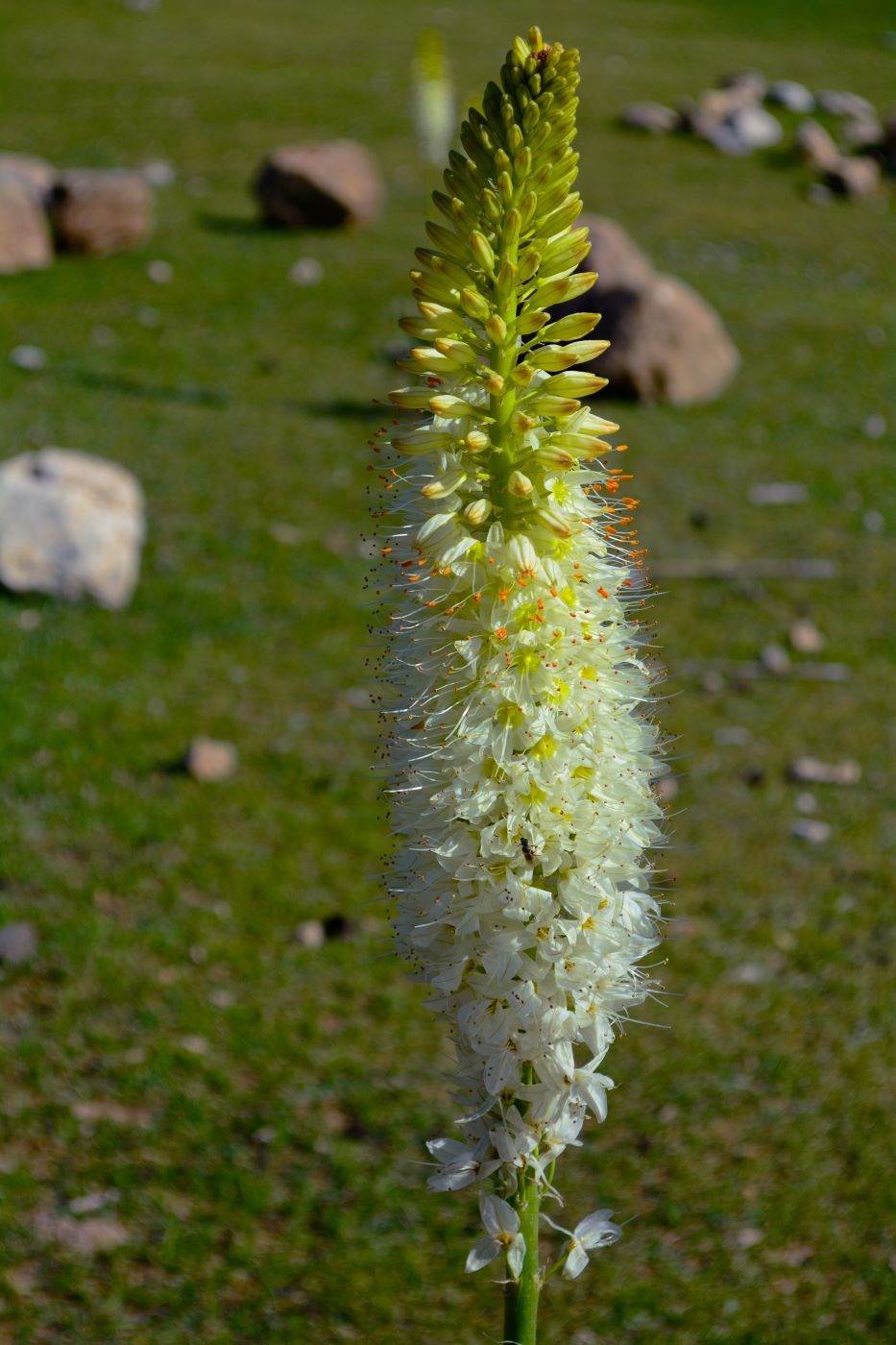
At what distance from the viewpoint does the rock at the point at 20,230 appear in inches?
709

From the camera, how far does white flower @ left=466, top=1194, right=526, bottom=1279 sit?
3348 mm

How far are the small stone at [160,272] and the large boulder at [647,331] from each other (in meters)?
5.89

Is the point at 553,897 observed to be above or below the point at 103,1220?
above

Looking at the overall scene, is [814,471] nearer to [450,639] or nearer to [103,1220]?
[103,1220]

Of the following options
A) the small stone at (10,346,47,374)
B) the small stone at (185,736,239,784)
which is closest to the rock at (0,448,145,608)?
the small stone at (185,736,239,784)

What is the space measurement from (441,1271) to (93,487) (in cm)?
652

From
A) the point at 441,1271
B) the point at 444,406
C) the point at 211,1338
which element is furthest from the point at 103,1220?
the point at 444,406

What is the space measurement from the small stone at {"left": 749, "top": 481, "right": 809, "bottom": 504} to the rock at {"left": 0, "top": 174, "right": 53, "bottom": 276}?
10338mm

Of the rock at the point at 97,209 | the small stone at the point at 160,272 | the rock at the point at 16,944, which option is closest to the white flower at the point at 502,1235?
the rock at the point at 16,944

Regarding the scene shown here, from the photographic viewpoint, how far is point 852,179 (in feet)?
87.9

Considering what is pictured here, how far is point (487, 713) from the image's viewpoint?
10.5 feet

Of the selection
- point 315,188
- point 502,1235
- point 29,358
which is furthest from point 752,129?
point 502,1235

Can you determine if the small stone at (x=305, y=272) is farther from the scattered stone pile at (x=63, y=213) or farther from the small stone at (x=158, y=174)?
the small stone at (x=158, y=174)

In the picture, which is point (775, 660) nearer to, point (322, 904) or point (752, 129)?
point (322, 904)
